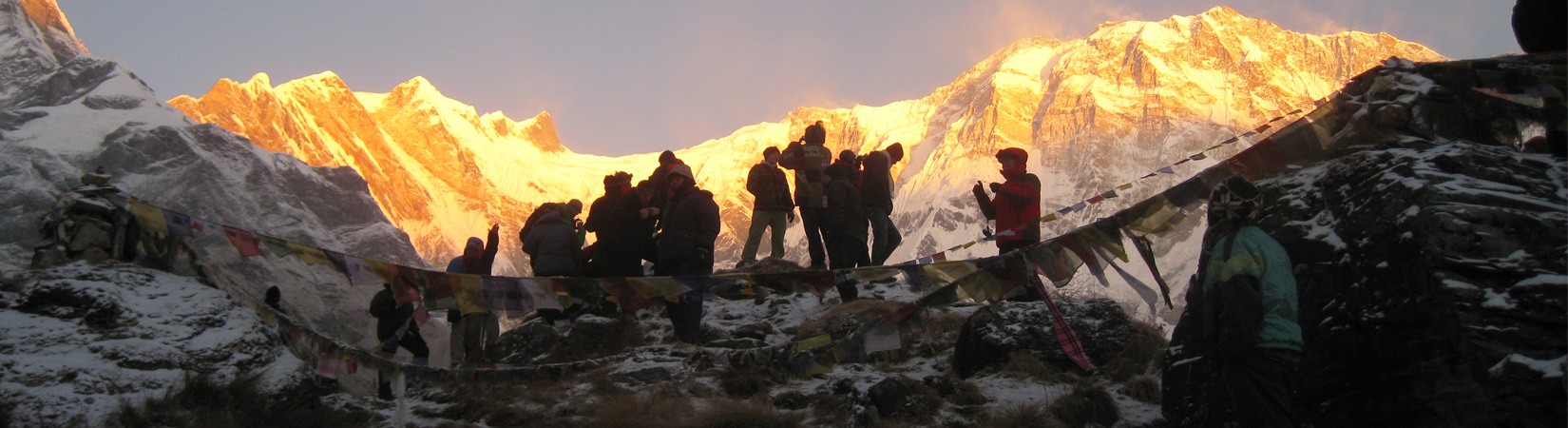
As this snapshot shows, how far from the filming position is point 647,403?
8.38 m

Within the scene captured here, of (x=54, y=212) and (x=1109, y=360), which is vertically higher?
(x=54, y=212)

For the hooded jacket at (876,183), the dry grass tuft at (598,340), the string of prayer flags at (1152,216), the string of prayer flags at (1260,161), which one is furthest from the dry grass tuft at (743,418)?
the hooded jacket at (876,183)

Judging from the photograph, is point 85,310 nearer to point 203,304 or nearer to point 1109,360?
point 203,304

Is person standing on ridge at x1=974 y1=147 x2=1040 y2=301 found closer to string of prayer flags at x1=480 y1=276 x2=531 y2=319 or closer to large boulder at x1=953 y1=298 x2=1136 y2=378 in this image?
large boulder at x1=953 y1=298 x2=1136 y2=378

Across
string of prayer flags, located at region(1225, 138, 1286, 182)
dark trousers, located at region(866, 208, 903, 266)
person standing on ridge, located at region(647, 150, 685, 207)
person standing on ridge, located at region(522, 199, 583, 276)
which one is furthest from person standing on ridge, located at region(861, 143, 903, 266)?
string of prayer flags, located at region(1225, 138, 1286, 182)

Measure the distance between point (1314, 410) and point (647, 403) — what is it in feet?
14.2

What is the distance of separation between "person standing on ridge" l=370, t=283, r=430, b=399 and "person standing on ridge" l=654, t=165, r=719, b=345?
7.11 feet

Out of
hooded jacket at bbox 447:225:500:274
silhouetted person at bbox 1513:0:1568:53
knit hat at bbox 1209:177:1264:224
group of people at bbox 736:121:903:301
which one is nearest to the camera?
knit hat at bbox 1209:177:1264:224

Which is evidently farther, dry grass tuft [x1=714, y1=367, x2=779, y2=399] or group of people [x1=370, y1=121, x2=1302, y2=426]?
dry grass tuft [x1=714, y1=367, x2=779, y2=399]

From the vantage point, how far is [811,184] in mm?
12562

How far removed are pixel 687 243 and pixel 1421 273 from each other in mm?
6138

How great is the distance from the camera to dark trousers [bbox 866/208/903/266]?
12.6 m

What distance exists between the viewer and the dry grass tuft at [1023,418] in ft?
25.1

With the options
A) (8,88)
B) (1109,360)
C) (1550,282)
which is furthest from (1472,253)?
(8,88)
